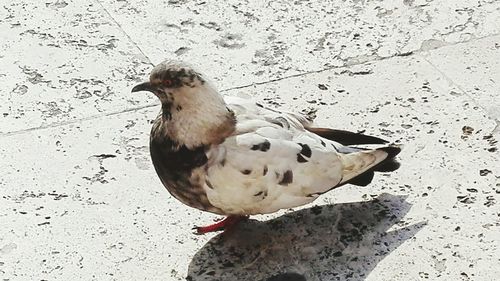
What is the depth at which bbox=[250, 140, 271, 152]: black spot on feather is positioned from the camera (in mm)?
2828

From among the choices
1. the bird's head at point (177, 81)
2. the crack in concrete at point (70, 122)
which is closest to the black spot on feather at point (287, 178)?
the bird's head at point (177, 81)

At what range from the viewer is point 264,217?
3170 millimetres

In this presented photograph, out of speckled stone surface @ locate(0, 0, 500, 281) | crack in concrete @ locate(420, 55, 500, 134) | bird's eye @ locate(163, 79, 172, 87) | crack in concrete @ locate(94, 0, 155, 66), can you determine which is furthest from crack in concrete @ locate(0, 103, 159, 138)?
crack in concrete @ locate(420, 55, 500, 134)

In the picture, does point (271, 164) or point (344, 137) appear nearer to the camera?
point (271, 164)

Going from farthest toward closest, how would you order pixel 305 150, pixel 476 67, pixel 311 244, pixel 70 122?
pixel 476 67
pixel 70 122
pixel 311 244
pixel 305 150

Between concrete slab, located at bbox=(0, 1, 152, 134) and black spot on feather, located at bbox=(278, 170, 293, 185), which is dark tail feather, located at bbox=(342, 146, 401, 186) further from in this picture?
→ concrete slab, located at bbox=(0, 1, 152, 134)

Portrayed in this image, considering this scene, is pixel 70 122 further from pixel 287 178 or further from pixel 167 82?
pixel 287 178

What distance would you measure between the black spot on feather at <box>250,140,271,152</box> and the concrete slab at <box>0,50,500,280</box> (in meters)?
0.37

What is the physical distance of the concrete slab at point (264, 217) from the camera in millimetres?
2973

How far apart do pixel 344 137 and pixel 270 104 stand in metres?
0.58

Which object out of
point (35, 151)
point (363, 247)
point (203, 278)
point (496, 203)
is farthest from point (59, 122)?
point (496, 203)

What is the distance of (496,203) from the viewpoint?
318 centimetres

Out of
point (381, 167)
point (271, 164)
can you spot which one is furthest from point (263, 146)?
point (381, 167)

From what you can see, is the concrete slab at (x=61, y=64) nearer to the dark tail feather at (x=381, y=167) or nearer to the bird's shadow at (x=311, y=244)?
the bird's shadow at (x=311, y=244)
